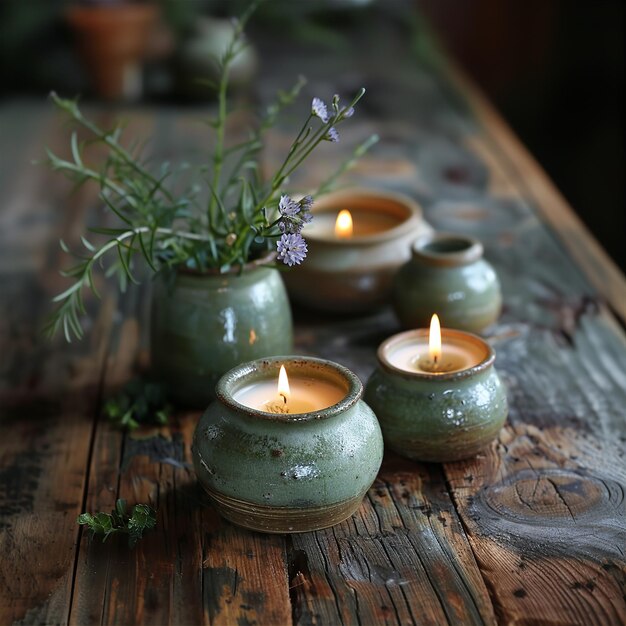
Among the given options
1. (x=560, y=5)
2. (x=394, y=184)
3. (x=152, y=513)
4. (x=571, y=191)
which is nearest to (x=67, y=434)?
(x=152, y=513)

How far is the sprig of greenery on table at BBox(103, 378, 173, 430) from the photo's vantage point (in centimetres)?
103

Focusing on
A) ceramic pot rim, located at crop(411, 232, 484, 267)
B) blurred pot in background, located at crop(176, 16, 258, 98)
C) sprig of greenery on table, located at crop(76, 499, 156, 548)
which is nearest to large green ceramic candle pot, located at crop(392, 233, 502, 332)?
ceramic pot rim, located at crop(411, 232, 484, 267)

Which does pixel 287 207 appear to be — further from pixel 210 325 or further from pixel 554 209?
pixel 554 209

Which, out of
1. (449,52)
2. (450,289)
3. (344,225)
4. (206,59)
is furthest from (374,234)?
(449,52)

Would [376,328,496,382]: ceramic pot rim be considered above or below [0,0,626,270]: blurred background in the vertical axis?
above

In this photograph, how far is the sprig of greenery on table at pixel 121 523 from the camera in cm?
83

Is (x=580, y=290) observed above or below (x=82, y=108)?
above

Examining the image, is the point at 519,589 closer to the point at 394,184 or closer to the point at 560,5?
the point at 394,184

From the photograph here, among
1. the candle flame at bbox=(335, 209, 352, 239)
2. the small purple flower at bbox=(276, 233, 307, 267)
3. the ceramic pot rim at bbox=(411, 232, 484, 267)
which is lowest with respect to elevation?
the candle flame at bbox=(335, 209, 352, 239)

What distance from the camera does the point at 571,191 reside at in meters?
3.58

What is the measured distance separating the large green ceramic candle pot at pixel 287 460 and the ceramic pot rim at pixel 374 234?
39cm

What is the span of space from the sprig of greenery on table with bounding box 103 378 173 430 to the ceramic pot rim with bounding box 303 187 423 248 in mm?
300

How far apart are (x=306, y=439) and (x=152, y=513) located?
0.53ft

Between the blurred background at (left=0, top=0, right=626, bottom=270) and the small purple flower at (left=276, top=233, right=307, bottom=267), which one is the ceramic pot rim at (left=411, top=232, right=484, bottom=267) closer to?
the small purple flower at (left=276, top=233, right=307, bottom=267)
